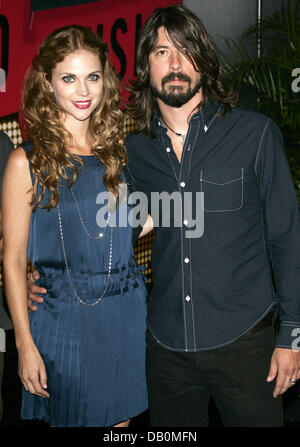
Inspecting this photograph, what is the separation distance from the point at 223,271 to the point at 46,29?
2178mm

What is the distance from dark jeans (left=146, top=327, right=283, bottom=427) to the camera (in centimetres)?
198

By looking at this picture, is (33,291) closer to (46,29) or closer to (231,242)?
(231,242)

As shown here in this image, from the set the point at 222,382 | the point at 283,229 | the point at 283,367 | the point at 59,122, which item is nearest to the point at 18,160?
the point at 59,122

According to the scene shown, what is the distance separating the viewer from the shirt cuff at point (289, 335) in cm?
195

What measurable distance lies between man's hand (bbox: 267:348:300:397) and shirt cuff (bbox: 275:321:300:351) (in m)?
0.02

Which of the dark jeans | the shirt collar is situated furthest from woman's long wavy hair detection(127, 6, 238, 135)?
the dark jeans

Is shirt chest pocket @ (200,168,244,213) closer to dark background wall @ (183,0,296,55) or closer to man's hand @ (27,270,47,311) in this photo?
man's hand @ (27,270,47,311)

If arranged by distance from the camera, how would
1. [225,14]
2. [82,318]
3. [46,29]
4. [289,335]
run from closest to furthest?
[289,335] → [82,318] → [46,29] → [225,14]

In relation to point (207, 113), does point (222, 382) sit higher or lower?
lower

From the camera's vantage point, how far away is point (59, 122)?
7.02ft

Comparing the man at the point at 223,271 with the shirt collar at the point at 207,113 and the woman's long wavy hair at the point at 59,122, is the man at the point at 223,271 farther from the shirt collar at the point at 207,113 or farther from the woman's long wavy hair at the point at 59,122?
the woman's long wavy hair at the point at 59,122

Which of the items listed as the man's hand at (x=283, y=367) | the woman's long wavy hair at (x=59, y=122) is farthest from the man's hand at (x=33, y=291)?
the man's hand at (x=283, y=367)

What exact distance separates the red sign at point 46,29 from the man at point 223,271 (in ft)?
4.73

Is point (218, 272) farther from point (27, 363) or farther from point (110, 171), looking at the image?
point (27, 363)
